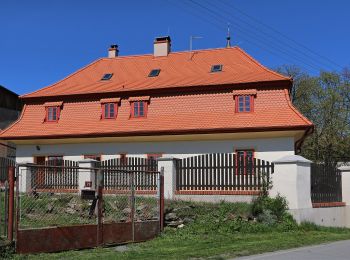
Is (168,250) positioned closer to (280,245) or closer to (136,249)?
(136,249)

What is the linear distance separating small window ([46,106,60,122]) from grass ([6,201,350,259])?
1570 cm

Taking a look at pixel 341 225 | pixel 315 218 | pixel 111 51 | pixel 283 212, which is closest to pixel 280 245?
pixel 283 212

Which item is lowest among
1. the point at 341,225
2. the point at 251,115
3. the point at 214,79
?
the point at 341,225

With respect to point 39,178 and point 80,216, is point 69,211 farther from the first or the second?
point 39,178

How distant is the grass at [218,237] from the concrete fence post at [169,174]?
1.98 m

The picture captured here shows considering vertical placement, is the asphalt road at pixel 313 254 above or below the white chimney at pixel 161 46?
below

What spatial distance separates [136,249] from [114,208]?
117 inches

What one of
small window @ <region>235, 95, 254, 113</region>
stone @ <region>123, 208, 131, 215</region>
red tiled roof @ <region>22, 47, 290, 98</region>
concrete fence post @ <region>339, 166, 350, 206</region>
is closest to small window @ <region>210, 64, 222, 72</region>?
red tiled roof @ <region>22, 47, 290, 98</region>

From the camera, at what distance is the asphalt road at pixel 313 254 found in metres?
11.0

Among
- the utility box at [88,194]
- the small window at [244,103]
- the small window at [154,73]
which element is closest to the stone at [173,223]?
the utility box at [88,194]

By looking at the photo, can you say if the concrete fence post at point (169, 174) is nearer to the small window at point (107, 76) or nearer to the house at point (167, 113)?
the house at point (167, 113)

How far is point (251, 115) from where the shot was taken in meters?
27.5

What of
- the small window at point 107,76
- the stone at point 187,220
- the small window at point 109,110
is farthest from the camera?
the small window at point 107,76

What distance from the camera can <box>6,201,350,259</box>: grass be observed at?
1131 centimetres
